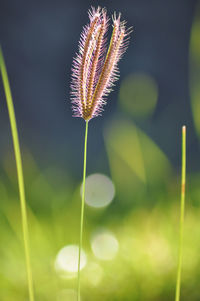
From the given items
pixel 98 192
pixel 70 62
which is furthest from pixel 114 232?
pixel 70 62

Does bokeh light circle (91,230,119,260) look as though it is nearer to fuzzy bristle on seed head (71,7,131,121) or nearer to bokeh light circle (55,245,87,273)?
bokeh light circle (55,245,87,273)

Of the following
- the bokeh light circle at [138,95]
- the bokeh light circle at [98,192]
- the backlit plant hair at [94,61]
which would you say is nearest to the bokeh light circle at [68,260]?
the bokeh light circle at [98,192]

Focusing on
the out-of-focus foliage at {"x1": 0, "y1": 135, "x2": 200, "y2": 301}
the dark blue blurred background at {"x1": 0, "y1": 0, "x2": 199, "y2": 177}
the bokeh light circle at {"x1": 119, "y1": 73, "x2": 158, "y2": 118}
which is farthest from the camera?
the dark blue blurred background at {"x1": 0, "y1": 0, "x2": 199, "y2": 177}

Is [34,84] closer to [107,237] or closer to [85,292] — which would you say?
[107,237]

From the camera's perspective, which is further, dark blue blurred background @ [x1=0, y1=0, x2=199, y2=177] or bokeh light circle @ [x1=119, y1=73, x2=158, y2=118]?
dark blue blurred background @ [x1=0, y1=0, x2=199, y2=177]

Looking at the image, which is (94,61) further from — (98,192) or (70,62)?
(70,62)

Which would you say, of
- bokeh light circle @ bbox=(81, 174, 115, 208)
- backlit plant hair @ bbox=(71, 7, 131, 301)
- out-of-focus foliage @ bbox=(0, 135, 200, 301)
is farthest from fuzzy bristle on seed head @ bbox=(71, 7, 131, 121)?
bokeh light circle @ bbox=(81, 174, 115, 208)

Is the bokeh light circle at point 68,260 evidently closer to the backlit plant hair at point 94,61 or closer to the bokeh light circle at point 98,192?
the bokeh light circle at point 98,192

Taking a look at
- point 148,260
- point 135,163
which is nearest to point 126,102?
point 135,163
